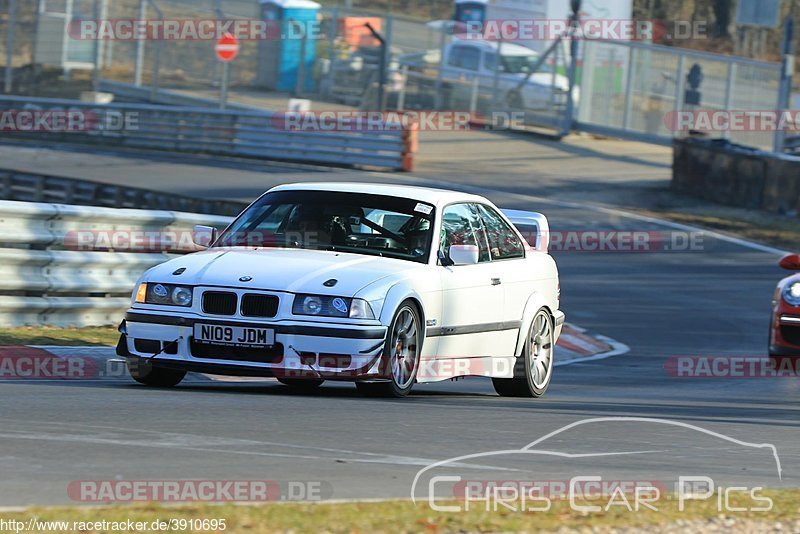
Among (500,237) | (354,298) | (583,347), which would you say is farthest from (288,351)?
(583,347)

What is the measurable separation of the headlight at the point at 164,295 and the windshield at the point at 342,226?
3.18 ft

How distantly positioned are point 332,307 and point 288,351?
356 millimetres

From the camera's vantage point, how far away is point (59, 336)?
37.0ft

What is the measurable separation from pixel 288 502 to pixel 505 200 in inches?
864

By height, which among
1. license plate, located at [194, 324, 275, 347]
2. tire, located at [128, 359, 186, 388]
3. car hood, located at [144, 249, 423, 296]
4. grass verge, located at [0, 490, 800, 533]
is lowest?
tire, located at [128, 359, 186, 388]

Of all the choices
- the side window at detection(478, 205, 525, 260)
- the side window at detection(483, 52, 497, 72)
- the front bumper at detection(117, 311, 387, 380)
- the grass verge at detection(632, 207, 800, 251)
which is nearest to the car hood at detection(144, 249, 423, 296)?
the front bumper at detection(117, 311, 387, 380)

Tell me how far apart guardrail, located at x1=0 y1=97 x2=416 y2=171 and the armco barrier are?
18.8 metres

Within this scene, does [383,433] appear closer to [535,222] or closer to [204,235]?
[204,235]

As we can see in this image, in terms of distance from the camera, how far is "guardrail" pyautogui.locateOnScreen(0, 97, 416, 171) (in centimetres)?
3167

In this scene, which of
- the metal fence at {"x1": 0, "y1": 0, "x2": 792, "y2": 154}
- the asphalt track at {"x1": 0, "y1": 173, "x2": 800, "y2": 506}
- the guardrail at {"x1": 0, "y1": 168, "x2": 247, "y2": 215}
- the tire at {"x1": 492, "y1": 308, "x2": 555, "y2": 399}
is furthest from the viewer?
the metal fence at {"x1": 0, "y1": 0, "x2": 792, "y2": 154}

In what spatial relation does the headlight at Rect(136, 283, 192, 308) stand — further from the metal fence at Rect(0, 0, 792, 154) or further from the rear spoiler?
the metal fence at Rect(0, 0, 792, 154)

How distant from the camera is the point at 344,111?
39875 millimetres

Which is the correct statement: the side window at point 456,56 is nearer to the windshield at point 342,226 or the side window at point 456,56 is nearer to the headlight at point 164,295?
the windshield at point 342,226

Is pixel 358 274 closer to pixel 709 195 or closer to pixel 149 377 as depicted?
pixel 149 377
